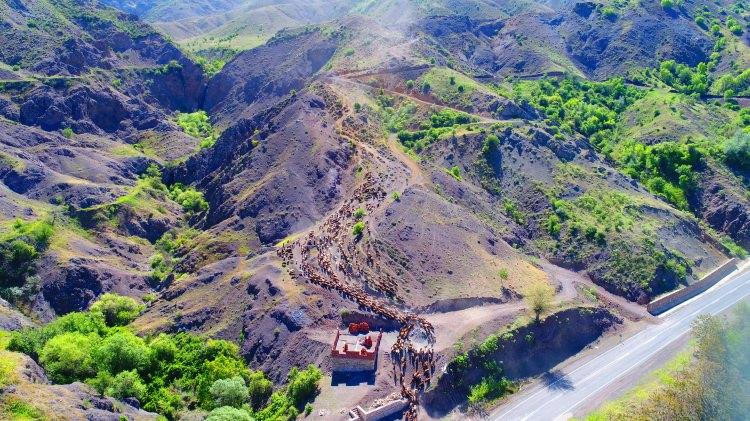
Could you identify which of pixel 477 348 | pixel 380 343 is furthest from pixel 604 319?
pixel 380 343

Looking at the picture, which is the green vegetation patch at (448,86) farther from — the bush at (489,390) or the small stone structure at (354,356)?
the small stone structure at (354,356)

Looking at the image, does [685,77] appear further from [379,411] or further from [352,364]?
[379,411]

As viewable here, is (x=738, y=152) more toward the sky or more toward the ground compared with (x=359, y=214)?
more toward the sky

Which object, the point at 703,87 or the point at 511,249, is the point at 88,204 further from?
the point at 703,87

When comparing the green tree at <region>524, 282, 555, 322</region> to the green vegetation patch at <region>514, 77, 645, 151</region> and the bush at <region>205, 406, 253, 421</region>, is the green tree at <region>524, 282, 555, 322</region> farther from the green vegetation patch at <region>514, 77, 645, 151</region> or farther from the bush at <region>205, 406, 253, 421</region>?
the green vegetation patch at <region>514, 77, 645, 151</region>

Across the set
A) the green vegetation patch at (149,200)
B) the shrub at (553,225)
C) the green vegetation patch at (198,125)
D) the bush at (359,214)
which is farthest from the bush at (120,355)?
the green vegetation patch at (198,125)

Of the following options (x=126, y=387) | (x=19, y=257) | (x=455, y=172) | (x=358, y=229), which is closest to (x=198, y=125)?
(x=19, y=257)

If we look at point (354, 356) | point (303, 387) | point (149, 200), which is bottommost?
point (149, 200)
